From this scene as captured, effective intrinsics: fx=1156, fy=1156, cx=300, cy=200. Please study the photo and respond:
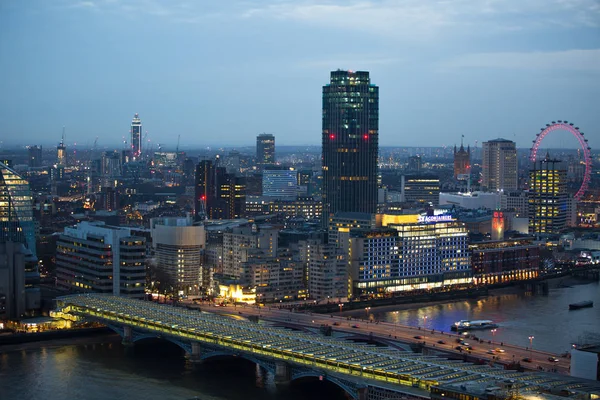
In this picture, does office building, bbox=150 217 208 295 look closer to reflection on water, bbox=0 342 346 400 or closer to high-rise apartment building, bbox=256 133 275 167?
reflection on water, bbox=0 342 346 400

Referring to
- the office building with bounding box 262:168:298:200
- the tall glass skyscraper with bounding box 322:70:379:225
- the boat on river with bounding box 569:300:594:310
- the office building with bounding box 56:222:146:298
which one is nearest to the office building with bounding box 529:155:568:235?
the tall glass skyscraper with bounding box 322:70:379:225

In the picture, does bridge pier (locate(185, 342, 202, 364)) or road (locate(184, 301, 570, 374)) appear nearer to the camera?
road (locate(184, 301, 570, 374))

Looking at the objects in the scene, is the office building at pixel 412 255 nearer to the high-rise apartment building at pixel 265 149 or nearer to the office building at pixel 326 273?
the office building at pixel 326 273

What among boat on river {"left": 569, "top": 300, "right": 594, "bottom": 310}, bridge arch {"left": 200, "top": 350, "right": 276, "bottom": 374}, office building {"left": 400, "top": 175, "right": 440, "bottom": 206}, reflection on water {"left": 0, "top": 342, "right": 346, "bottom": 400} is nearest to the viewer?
reflection on water {"left": 0, "top": 342, "right": 346, "bottom": 400}

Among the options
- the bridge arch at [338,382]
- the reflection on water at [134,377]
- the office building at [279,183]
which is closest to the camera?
the bridge arch at [338,382]

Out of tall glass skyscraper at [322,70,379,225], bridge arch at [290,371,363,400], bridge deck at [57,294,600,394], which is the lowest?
bridge arch at [290,371,363,400]

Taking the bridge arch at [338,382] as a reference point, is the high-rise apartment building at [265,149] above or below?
above

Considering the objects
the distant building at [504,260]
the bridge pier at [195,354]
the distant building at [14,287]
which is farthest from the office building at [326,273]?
the bridge pier at [195,354]
